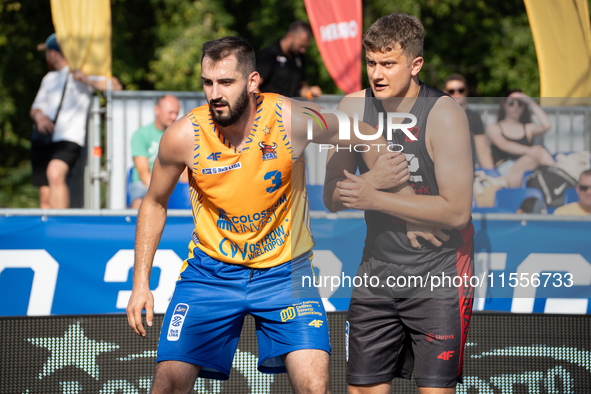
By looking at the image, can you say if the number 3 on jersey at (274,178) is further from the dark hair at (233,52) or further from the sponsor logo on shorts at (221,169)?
the dark hair at (233,52)

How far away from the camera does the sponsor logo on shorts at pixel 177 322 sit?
3000 millimetres

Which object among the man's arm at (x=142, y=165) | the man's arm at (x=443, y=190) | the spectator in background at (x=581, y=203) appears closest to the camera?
the man's arm at (x=443, y=190)

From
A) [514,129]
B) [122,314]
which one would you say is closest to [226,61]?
[122,314]

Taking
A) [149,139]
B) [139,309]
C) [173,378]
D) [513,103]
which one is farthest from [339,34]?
[173,378]

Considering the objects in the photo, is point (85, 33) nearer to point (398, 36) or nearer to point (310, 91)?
point (310, 91)

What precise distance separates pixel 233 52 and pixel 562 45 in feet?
16.8

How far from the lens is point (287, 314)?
3.01 meters

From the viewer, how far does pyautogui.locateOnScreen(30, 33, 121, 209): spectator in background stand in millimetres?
6629

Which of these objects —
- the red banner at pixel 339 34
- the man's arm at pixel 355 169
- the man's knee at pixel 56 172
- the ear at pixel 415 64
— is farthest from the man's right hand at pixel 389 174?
the red banner at pixel 339 34

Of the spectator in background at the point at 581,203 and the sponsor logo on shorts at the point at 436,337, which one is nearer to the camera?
the sponsor logo on shorts at the point at 436,337

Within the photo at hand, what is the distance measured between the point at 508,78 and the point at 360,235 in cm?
1439

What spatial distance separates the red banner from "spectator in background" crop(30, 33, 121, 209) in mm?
3142

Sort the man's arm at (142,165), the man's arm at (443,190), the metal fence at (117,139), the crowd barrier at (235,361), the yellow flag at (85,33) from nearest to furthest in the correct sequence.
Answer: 1. the man's arm at (443,190)
2. the crowd barrier at (235,361)
3. the man's arm at (142,165)
4. the metal fence at (117,139)
5. the yellow flag at (85,33)

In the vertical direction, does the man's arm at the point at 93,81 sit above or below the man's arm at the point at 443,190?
above
